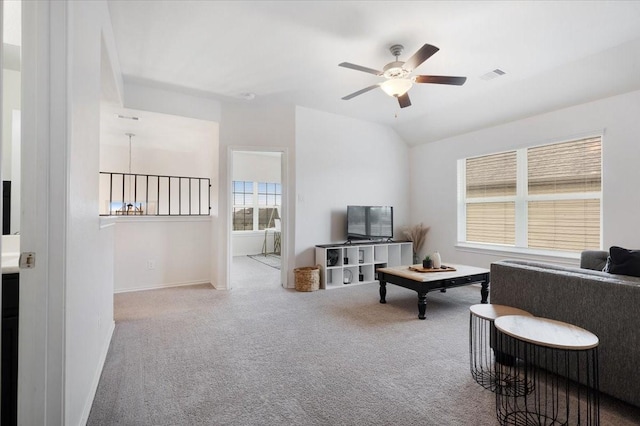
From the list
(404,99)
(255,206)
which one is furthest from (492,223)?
(255,206)

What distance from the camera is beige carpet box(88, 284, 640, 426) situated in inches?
71.5

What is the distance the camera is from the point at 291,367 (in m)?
2.36

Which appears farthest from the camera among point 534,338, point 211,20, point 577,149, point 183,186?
point 183,186

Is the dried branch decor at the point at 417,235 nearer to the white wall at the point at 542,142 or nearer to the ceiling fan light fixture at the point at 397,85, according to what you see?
the white wall at the point at 542,142

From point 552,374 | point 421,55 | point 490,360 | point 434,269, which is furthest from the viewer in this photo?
point 434,269

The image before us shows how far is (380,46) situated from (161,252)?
411 centimetres

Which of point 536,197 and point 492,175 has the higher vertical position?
point 492,175

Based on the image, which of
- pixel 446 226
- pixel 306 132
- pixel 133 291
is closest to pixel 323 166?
pixel 306 132

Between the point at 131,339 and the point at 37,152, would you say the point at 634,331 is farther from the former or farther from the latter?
the point at 131,339

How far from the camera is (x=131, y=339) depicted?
2.83 meters

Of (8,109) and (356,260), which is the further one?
(356,260)

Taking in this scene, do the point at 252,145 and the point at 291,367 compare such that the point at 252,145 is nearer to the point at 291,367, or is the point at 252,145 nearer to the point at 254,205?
the point at 291,367

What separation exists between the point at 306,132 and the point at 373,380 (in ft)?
12.6

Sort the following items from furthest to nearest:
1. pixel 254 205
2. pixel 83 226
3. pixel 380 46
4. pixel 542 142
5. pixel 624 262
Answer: pixel 254 205 → pixel 542 142 → pixel 380 46 → pixel 624 262 → pixel 83 226
